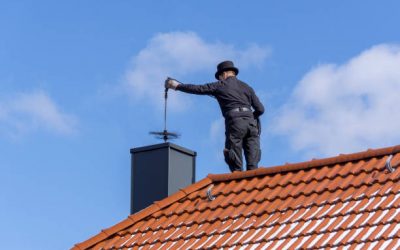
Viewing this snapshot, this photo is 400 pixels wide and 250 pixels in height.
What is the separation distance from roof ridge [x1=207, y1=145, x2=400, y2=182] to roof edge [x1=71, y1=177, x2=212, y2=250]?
0.23 m

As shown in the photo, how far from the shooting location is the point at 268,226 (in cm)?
1147

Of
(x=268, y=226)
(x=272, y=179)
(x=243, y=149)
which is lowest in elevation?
(x=268, y=226)

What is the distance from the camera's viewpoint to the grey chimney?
14.1 metres

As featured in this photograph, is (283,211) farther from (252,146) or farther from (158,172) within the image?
(158,172)

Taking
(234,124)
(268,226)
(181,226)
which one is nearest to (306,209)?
(268,226)

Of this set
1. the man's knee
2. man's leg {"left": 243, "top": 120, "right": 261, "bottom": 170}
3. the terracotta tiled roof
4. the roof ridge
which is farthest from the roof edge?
man's leg {"left": 243, "top": 120, "right": 261, "bottom": 170}

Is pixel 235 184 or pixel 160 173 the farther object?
pixel 160 173

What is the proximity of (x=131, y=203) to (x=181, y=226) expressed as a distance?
2179mm

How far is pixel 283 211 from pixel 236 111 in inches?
99.6

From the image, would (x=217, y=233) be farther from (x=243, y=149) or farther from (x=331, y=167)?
(x=243, y=149)

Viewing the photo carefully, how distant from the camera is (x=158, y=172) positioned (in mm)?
14211

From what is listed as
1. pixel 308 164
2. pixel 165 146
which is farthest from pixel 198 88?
pixel 308 164

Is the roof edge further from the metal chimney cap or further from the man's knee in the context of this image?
the metal chimney cap

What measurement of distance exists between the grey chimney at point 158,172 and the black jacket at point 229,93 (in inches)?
30.1
